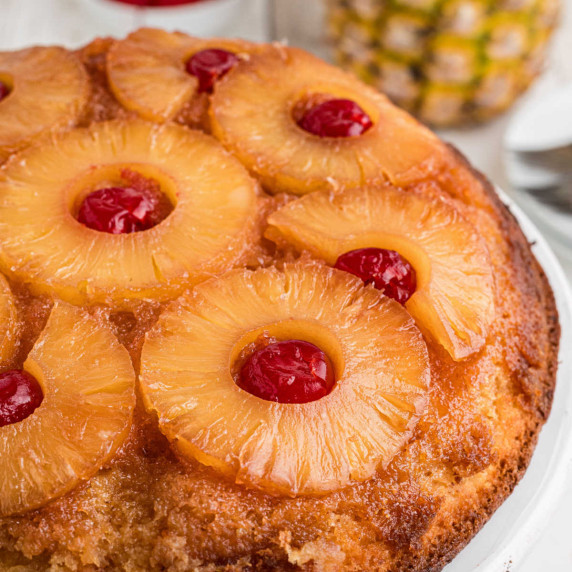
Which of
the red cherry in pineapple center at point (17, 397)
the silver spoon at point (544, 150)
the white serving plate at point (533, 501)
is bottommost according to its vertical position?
the silver spoon at point (544, 150)

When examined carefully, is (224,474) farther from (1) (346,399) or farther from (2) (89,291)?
(2) (89,291)

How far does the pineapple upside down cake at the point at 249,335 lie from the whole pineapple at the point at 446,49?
1.26 m

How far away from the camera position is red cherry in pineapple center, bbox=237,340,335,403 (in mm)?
1575

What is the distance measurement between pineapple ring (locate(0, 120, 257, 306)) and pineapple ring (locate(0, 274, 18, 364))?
0.05m

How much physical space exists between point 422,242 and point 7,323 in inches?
36.0

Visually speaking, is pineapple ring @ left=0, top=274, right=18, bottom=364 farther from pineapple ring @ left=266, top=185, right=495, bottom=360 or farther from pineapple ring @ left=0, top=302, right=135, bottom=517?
pineapple ring @ left=266, top=185, right=495, bottom=360

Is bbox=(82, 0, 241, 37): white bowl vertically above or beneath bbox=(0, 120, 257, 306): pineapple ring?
beneath

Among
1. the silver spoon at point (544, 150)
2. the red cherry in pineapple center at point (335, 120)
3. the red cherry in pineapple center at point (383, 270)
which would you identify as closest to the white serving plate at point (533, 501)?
the red cherry in pineapple center at point (383, 270)

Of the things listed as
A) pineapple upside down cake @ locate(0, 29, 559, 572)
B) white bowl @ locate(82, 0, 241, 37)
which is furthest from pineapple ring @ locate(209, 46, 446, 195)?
white bowl @ locate(82, 0, 241, 37)

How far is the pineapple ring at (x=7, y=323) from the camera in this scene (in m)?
1.65

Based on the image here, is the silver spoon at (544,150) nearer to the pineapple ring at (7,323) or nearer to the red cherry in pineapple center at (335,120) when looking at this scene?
the red cherry in pineapple center at (335,120)

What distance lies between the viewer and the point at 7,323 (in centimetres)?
167

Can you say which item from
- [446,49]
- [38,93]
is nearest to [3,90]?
[38,93]

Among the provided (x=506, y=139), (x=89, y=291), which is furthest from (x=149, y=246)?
(x=506, y=139)
